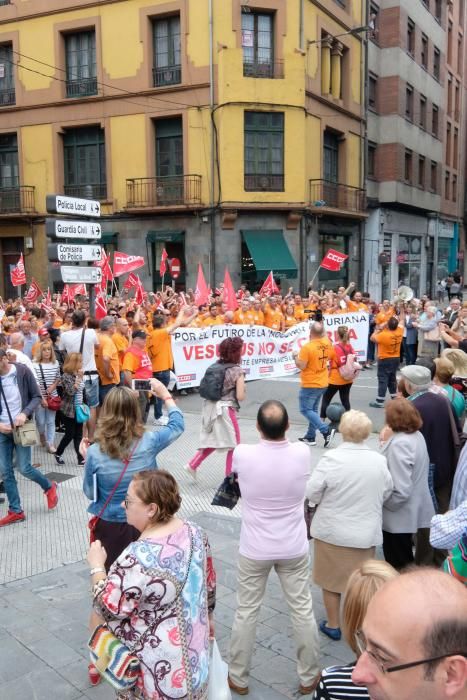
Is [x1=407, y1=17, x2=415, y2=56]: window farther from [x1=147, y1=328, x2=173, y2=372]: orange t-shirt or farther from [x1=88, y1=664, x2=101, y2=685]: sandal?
[x1=88, y1=664, x2=101, y2=685]: sandal

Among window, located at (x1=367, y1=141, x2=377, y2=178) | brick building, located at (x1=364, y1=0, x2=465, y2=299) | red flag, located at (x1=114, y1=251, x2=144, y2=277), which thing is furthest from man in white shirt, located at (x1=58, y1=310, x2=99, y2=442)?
window, located at (x1=367, y1=141, x2=377, y2=178)

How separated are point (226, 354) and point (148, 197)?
736 inches

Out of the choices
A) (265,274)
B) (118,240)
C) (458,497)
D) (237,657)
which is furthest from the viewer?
(118,240)

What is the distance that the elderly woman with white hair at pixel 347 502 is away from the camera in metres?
3.76

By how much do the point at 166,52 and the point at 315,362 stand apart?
757 inches

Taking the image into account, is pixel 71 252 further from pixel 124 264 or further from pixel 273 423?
pixel 124 264

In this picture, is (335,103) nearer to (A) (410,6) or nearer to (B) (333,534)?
(A) (410,6)

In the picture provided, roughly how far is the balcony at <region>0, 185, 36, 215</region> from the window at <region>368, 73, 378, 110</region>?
16.6 m

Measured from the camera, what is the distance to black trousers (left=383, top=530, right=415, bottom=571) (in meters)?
4.35

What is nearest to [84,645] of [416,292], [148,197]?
[148,197]

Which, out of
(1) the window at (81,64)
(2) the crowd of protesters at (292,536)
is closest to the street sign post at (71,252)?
(2) the crowd of protesters at (292,536)

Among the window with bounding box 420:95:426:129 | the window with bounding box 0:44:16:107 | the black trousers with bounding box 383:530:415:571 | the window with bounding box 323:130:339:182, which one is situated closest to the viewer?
the black trousers with bounding box 383:530:415:571

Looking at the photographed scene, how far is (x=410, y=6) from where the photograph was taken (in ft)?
104

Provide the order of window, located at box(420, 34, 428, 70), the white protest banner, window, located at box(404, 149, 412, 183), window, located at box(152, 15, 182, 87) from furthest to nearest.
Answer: window, located at box(420, 34, 428, 70) < window, located at box(404, 149, 412, 183) < window, located at box(152, 15, 182, 87) < the white protest banner
